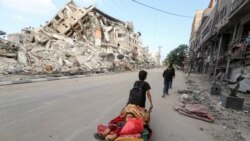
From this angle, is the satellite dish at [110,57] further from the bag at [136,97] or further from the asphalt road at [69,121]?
the bag at [136,97]

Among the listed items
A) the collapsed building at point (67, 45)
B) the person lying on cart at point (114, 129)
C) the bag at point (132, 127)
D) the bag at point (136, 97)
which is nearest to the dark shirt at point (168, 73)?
the bag at point (136, 97)

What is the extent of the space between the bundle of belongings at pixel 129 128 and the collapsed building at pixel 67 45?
54.3 ft

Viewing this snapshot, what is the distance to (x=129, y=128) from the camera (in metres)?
3.55

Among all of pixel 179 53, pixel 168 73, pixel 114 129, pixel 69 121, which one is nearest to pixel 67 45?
pixel 168 73

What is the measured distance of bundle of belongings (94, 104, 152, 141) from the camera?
3515 mm

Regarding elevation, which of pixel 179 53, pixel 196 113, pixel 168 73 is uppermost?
pixel 179 53

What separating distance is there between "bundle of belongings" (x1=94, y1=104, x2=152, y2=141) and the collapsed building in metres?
16.6

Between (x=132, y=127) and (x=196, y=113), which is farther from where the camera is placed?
(x=196, y=113)

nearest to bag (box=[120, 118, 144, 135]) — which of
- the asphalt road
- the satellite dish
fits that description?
the asphalt road

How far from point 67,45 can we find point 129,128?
101 feet

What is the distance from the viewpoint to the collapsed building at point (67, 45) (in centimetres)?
2128

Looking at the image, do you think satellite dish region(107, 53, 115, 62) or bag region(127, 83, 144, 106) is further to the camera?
satellite dish region(107, 53, 115, 62)

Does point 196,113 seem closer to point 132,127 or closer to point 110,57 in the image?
point 132,127

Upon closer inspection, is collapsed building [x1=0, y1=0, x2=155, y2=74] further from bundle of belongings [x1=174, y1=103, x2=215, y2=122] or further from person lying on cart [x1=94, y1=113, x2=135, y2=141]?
person lying on cart [x1=94, y1=113, x2=135, y2=141]
